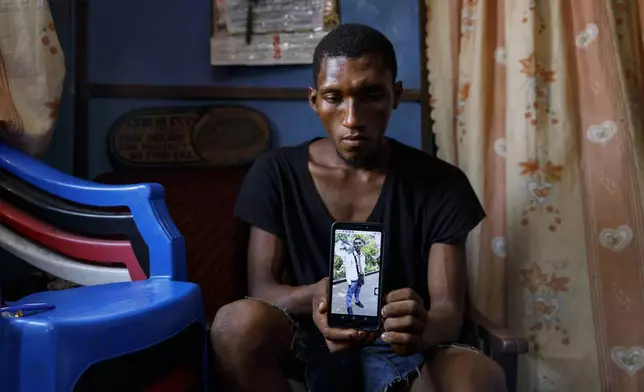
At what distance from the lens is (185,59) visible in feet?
4.51

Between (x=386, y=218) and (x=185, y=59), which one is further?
(x=185, y=59)

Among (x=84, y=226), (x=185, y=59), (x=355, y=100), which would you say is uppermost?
(x=185, y=59)

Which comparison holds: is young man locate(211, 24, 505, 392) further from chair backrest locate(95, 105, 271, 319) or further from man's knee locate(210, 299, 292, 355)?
chair backrest locate(95, 105, 271, 319)

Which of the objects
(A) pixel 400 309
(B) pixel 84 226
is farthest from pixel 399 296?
(B) pixel 84 226

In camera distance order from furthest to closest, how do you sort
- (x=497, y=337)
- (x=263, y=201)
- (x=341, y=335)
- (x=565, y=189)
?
(x=565, y=189)
(x=263, y=201)
(x=497, y=337)
(x=341, y=335)

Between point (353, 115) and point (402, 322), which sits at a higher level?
point (353, 115)

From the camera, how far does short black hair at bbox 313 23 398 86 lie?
3.07 feet

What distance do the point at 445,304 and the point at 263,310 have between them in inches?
12.8

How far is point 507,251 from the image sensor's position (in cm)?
121

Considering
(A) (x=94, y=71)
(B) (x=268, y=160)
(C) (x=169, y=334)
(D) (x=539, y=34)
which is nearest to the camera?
(C) (x=169, y=334)

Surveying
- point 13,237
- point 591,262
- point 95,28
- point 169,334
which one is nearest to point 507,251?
point 591,262

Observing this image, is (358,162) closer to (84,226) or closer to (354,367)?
(354,367)

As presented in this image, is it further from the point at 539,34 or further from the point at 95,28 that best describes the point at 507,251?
the point at 95,28

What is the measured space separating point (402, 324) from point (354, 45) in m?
0.45
